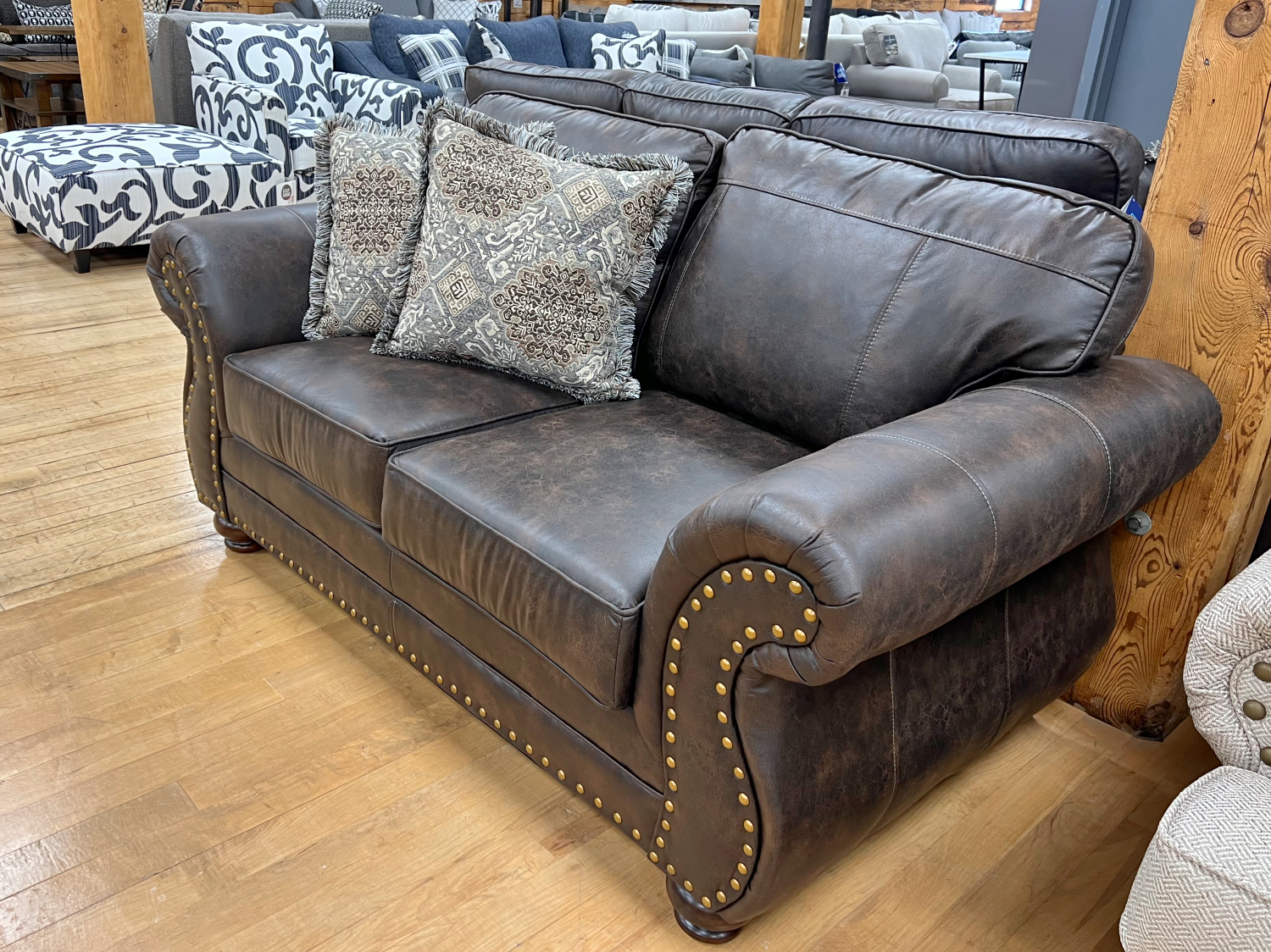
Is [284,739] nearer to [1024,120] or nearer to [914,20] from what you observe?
[1024,120]

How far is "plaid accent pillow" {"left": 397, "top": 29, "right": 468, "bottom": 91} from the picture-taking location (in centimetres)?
→ 523

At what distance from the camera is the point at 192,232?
190 cm

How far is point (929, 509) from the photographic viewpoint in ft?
3.36

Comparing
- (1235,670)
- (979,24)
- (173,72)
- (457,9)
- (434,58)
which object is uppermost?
(979,24)

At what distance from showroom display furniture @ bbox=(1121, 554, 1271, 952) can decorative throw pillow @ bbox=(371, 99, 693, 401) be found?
3.24 ft

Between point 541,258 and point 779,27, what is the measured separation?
12.4 feet

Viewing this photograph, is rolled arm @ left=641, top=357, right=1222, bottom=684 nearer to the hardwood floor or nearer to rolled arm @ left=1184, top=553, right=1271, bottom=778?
rolled arm @ left=1184, top=553, right=1271, bottom=778

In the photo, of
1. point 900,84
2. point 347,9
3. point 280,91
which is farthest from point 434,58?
point 900,84

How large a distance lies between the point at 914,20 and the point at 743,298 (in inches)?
316

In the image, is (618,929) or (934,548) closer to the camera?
(934,548)

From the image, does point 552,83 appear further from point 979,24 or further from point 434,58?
point 979,24

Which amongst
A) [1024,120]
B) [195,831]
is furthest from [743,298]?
[195,831]

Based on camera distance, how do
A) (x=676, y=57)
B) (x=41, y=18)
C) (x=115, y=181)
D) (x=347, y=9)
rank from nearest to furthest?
(x=115, y=181) < (x=676, y=57) < (x=347, y=9) < (x=41, y=18)

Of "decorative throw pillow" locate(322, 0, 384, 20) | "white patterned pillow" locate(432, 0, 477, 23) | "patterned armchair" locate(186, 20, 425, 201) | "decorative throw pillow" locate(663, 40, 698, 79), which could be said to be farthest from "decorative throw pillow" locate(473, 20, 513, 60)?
"white patterned pillow" locate(432, 0, 477, 23)
